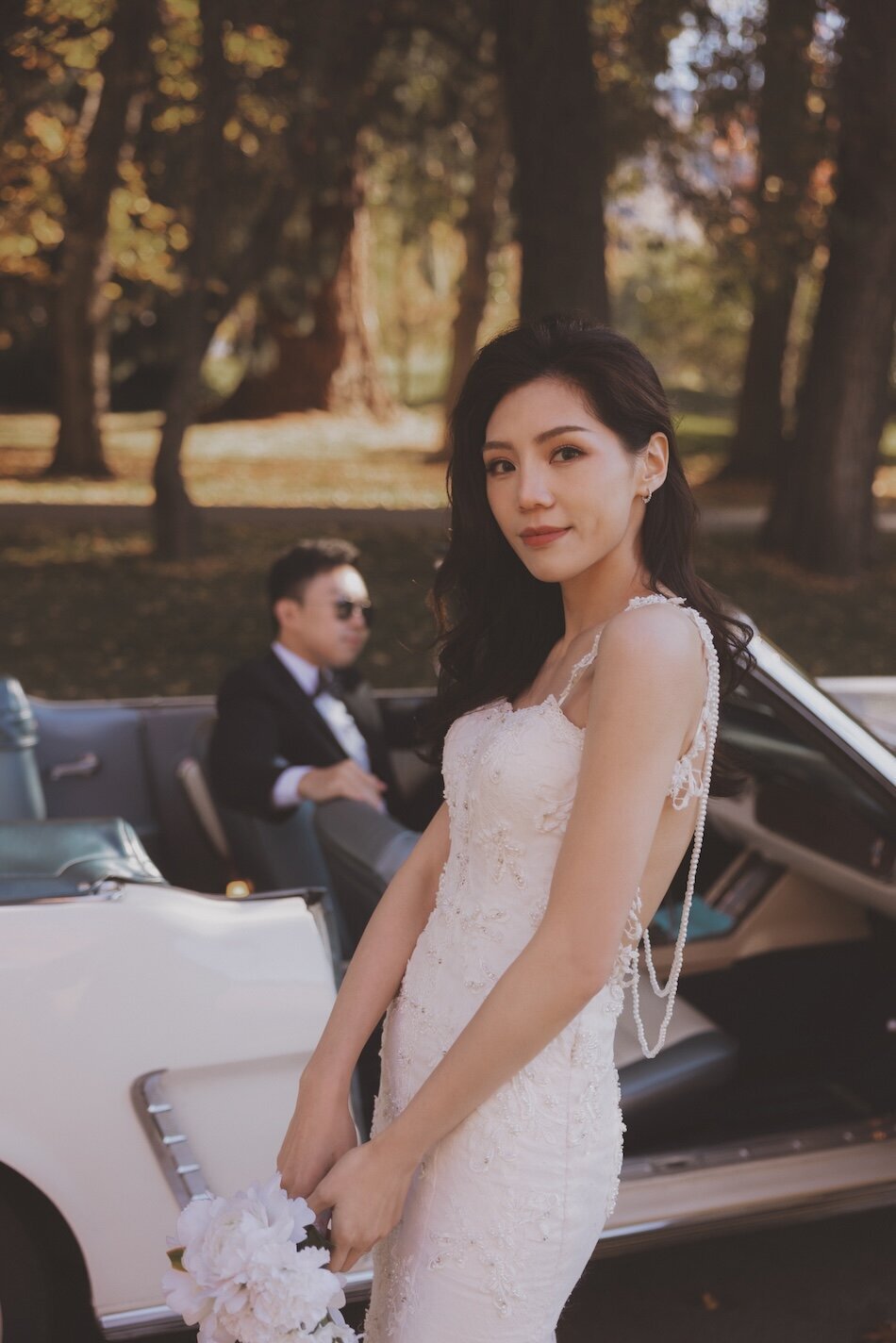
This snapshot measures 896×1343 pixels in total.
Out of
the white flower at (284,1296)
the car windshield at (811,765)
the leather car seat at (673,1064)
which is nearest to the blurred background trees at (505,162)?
the car windshield at (811,765)

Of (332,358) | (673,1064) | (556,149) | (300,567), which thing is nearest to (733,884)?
(673,1064)

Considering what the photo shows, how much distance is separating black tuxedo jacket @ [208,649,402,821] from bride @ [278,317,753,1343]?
6.16 feet

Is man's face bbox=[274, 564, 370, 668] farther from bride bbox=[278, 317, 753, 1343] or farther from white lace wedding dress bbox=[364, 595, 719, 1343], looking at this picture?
white lace wedding dress bbox=[364, 595, 719, 1343]

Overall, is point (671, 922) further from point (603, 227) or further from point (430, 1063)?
point (603, 227)

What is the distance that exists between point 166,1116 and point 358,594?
2.16 m

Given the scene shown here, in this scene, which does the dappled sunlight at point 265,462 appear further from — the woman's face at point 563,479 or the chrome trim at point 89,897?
the woman's face at point 563,479

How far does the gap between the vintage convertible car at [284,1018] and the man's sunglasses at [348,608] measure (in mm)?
563

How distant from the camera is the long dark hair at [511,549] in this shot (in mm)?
1798

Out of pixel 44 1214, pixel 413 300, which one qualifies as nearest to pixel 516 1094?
pixel 44 1214

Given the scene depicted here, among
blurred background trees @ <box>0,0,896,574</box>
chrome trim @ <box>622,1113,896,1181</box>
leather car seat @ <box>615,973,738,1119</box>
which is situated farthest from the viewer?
blurred background trees @ <box>0,0,896,574</box>

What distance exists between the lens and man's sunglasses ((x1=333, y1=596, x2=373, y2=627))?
4195 millimetres

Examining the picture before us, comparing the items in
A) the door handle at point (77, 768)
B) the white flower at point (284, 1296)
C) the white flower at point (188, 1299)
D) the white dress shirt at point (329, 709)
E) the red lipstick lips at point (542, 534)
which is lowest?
the door handle at point (77, 768)

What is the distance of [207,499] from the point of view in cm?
1594

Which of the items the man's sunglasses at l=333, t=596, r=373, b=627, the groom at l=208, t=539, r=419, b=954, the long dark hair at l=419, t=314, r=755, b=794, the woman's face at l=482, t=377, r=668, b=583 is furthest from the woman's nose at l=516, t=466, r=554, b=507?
the man's sunglasses at l=333, t=596, r=373, b=627
